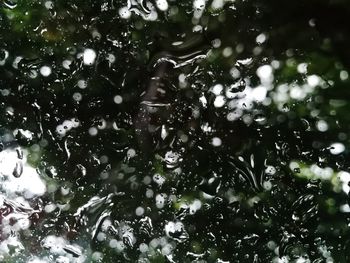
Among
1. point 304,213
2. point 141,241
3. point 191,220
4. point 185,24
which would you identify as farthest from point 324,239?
point 185,24

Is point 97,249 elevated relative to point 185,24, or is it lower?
lower

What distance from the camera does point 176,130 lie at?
1.65 m

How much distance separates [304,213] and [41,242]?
1.14 meters

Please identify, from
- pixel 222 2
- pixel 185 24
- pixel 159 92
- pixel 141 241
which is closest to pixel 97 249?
pixel 141 241

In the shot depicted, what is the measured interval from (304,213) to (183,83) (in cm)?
80

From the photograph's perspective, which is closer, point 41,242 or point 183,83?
point 41,242

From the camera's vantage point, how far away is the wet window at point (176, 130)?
1.58 metres

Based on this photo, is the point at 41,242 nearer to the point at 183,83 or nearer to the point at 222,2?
the point at 183,83

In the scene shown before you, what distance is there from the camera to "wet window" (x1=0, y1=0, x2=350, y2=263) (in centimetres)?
158

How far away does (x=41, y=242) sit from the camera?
1.51 m

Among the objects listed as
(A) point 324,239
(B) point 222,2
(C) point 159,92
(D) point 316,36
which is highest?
(B) point 222,2

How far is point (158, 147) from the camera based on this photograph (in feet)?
5.41

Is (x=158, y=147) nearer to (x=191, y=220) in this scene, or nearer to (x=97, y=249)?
(x=191, y=220)

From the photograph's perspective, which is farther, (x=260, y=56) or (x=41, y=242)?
(x=260, y=56)
